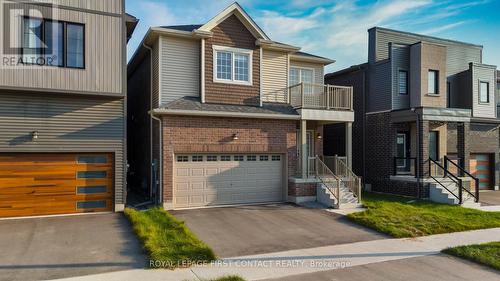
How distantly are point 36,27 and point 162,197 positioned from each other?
6725mm

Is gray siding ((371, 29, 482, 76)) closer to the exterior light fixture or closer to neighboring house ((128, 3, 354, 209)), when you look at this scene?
neighboring house ((128, 3, 354, 209))

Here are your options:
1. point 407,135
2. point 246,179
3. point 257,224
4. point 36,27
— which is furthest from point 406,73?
point 36,27

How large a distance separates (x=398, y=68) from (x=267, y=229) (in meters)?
→ 12.4

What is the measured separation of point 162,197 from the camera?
12.5 meters

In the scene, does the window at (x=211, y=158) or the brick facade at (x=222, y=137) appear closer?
the brick facade at (x=222, y=137)

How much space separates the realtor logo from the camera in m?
11.0

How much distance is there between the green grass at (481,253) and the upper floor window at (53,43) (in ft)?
39.5

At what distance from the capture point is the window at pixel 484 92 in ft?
67.9

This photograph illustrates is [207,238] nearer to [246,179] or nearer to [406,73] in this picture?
[246,179]

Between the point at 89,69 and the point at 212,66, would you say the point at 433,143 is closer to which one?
the point at 212,66

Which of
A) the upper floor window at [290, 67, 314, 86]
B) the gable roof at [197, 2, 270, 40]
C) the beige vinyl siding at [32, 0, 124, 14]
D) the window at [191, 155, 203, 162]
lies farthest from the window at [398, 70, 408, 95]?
the beige vinyl siding at [32, 0, 124, 14]

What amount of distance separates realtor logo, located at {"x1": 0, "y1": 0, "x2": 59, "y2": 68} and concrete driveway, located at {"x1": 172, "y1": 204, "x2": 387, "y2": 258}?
21.4 ft

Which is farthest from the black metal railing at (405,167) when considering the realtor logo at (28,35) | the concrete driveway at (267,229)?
the realtor logo at (28,35)

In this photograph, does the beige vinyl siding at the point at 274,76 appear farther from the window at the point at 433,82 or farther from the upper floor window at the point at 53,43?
the window at the point at 433,82
